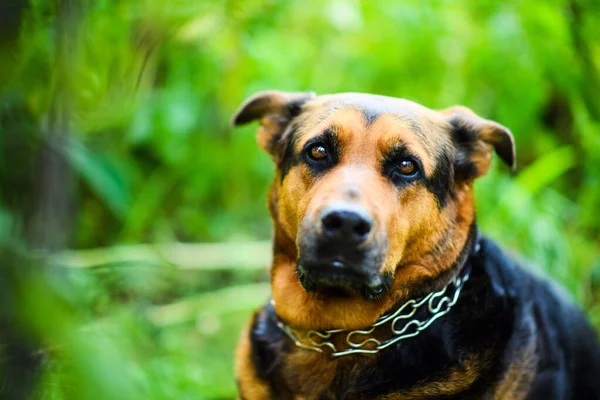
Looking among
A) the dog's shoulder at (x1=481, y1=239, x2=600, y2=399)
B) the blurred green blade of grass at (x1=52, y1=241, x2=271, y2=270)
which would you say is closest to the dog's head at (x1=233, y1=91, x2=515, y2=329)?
the dog's shoulder at (x1=481, y1=239, x2=600, y2=399)

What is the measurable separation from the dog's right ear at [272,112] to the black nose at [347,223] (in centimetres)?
105

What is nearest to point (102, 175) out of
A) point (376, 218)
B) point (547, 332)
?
point (376, 218)

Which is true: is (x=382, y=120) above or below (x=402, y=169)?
above

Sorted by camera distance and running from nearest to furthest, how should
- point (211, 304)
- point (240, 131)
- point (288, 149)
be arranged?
point (288, 149), point (211, 304), point (240, 131)

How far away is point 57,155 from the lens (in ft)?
3.92

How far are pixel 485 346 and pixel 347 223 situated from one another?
92cm

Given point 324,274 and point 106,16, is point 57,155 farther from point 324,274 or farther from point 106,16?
point 106,16

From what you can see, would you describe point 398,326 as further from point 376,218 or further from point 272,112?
point 272,112

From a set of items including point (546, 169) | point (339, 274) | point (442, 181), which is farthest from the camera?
point (546, 169)

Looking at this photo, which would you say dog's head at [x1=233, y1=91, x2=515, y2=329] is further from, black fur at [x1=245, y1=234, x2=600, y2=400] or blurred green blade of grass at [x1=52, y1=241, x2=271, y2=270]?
blurred green blade of grass at [x1=52, y1=241, x2=271, y2=270]

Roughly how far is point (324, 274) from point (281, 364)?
2.11 ft

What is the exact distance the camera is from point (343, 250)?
2.59 meters

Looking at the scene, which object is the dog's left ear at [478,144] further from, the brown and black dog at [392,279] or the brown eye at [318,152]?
the brown eye at [318,152]

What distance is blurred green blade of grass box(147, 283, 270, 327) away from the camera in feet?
16.7
